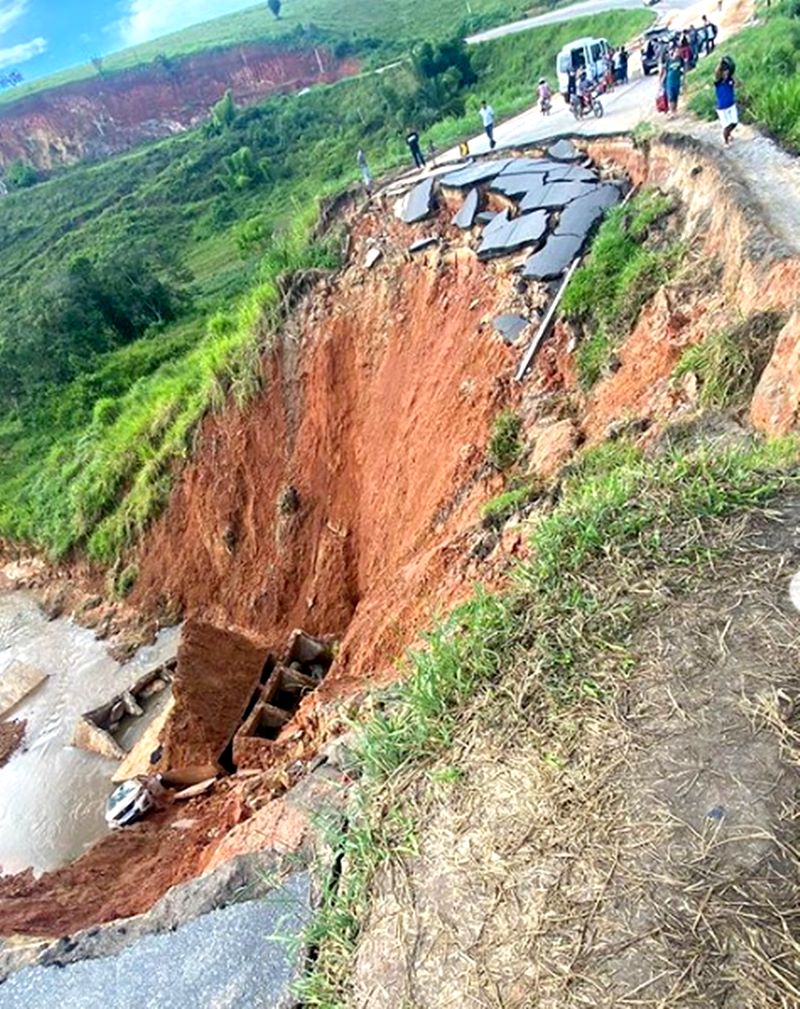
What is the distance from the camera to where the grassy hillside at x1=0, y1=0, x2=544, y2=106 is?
177 feet

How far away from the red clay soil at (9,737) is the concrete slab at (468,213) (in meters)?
14.2

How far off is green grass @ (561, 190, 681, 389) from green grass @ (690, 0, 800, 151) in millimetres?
2134

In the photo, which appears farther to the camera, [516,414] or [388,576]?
[388,576]

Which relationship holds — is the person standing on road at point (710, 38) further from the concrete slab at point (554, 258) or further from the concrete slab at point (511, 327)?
the concrete slab at point (511, 327)

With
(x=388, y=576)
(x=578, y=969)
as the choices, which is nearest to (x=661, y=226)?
(x=388, y=576)

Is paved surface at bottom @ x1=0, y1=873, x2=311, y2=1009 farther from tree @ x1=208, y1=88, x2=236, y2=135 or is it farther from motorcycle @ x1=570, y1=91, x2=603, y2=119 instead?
tree @ x1=208, y1=88, x2=236, y2=135

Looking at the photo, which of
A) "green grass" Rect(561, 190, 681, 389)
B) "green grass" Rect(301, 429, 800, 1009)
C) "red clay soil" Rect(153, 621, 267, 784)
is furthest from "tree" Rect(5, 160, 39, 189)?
"green grass" Rect(301, 429, 800, 1009)

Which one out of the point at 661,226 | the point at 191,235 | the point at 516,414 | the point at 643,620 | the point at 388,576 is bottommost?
the point at 191,235

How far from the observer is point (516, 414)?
10789 mm

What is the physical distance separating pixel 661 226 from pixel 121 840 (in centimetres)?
1146

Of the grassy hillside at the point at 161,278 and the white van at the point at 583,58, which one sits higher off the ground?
the white van at the point at 583,58

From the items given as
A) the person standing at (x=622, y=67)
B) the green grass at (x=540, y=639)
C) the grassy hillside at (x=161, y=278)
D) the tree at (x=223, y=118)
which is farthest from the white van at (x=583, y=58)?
the tree at (x=223, y=118)

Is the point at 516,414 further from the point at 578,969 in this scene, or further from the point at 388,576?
the point at 578,969

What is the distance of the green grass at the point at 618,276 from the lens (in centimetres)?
986
